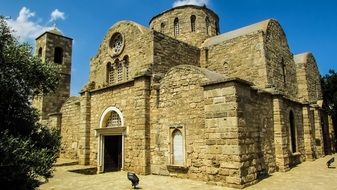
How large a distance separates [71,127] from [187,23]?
35.7 feet

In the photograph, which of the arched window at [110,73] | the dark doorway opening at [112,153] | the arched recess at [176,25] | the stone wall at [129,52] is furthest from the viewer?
the arched recess at [176,25]

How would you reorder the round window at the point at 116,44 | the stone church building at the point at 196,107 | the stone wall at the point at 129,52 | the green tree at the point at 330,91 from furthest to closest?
the green tree at the point at 330,91
the round window at the point at 116,44
the stone wall at the point at 129,52
the stone church building at the point at 196,107

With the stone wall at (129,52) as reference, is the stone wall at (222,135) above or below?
below

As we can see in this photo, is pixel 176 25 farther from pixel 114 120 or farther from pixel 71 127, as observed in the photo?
pixel 71 127

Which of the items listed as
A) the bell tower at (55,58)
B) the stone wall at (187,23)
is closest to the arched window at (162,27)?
the stone wall at (187,23)

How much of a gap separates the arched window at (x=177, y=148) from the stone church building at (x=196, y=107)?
1.5 inches

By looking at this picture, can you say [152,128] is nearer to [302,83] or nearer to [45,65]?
[45,65]

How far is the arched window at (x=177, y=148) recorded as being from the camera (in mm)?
10192

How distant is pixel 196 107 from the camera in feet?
32.5

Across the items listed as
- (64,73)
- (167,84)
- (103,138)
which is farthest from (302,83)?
(64,73)

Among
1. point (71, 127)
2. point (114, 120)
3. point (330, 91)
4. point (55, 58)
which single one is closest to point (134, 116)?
point (114, 120)

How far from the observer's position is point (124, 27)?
14.5m

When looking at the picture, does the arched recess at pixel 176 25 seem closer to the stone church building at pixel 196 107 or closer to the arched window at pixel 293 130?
the stone church building at pixel 196 107

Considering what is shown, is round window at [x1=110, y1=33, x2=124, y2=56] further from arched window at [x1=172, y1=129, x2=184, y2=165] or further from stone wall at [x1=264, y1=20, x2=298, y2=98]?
stone wall at [x1=264, y1=20, x2=298, y2=98]
